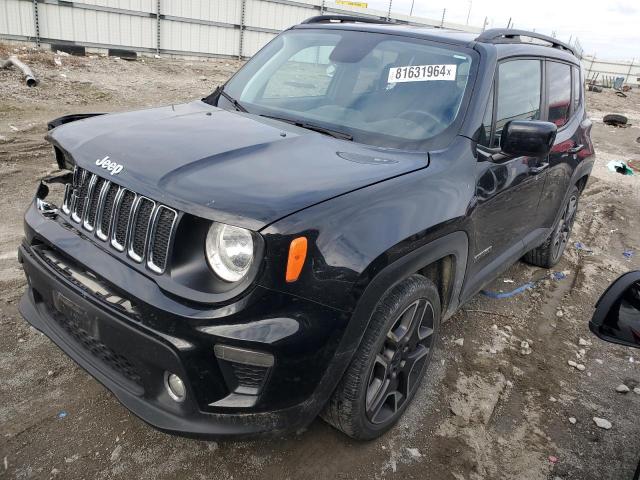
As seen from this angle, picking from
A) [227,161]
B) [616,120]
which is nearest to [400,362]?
[227,161]

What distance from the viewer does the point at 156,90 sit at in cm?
1230

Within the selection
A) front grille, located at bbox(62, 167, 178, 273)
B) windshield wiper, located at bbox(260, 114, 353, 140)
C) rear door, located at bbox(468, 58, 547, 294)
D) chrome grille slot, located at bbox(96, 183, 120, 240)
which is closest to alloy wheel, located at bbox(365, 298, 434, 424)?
rear door, located at bbox(468, 58, 547, 294)

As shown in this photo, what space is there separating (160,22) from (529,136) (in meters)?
17.1

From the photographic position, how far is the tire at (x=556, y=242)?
465 cm

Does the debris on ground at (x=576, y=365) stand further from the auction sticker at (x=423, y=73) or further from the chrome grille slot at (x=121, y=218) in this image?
the chrome grille slot at (x=121, y=218)

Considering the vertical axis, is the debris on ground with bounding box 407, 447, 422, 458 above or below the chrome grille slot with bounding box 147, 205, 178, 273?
below

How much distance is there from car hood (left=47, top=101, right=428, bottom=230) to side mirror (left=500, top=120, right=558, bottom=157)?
568 millimetres

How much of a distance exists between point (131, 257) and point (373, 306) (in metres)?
0.96

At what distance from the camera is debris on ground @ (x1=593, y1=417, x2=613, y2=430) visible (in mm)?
2887

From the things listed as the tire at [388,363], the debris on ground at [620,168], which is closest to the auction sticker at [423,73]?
the tire at [388,363]

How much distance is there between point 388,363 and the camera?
7.82 ft

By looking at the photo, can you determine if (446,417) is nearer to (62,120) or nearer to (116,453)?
(116,453)

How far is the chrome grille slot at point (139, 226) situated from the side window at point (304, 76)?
4.97 ft

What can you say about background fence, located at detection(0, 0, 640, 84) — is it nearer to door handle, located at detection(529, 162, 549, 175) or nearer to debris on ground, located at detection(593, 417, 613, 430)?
door handle, located at detection(529, 162, 549, 175)
